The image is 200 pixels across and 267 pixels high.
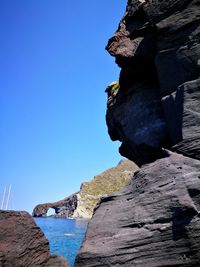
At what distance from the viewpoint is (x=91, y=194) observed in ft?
641

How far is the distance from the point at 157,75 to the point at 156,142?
4412 mm

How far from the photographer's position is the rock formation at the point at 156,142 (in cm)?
1318

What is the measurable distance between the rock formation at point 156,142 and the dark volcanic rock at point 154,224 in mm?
39

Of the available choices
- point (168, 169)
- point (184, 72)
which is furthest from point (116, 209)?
point (184, 72)

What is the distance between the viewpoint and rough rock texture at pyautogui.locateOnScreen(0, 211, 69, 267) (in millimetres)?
15211

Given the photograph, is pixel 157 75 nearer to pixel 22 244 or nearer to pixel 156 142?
pixel 156 142

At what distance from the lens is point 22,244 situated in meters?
15.9

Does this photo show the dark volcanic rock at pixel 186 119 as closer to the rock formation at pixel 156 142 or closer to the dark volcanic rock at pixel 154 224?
the rock formation at pixel 156 142

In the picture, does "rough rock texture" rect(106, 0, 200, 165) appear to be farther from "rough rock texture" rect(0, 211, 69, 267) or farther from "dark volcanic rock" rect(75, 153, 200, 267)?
"rough rock texture" rect(0, 211, 69, 267)

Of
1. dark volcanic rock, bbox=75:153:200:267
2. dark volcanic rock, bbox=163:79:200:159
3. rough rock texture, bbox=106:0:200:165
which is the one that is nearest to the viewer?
dark volcanic rock, bbox=75:153:200:267

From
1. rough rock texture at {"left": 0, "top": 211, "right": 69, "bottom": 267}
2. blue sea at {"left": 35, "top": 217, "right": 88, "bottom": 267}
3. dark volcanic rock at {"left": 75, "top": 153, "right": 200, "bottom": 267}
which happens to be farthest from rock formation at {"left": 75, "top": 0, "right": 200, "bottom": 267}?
blue sea at {"left": 35, "top": 217, "right": 88, "bottom": 267}

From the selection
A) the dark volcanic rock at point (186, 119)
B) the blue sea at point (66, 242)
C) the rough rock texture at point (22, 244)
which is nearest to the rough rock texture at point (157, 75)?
the dark volcanic rock at point (186, 119)

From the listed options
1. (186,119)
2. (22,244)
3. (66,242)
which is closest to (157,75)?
(186,119)

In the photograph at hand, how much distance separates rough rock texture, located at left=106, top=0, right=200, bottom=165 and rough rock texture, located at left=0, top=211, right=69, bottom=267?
8.56 m
